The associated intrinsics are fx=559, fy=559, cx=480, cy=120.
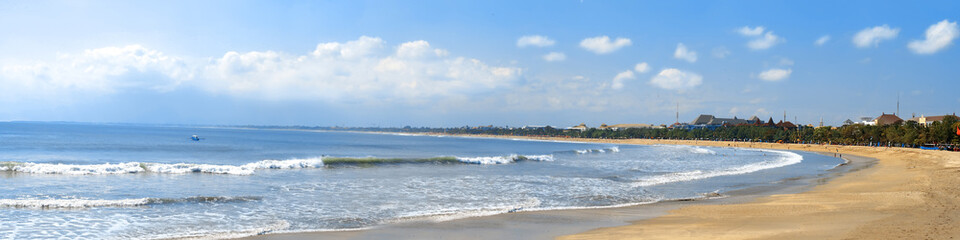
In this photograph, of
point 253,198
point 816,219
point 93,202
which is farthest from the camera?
point 253,198

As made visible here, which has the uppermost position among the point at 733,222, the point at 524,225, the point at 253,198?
the point at 733,222

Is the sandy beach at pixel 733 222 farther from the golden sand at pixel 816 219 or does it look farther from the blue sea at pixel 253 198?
the blue sea at pixel 253 198

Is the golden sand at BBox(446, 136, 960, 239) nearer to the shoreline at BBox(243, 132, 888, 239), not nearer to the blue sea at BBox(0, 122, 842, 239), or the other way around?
the shoreline at BBox(243, 132, 888, 239)

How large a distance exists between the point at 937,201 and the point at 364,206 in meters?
15.2

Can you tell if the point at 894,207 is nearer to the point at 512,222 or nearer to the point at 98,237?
the point at 512,222

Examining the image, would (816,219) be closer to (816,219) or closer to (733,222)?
(816,219)

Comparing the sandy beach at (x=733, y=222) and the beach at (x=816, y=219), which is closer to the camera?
the beach at (x=816, y=219)

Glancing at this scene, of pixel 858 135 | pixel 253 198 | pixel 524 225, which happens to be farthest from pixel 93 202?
pixel 858 135

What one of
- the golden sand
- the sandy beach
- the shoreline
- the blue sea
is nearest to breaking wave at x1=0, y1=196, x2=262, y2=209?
the blue sea

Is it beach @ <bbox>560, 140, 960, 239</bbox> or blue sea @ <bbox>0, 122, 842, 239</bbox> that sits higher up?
beach @ <bbox>560, 140, 960, 239</bbox>

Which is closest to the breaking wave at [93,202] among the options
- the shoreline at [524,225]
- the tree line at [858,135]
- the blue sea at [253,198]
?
the blue sea at [253,198]

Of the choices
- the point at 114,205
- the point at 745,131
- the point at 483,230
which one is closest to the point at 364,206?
the point at 483,230

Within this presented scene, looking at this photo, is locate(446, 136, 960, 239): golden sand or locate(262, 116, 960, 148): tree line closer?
locate(446, 136, 960, 239): golden sand

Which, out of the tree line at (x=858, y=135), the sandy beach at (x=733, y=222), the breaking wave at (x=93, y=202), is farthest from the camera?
the tree line at (x=858, y=135)
